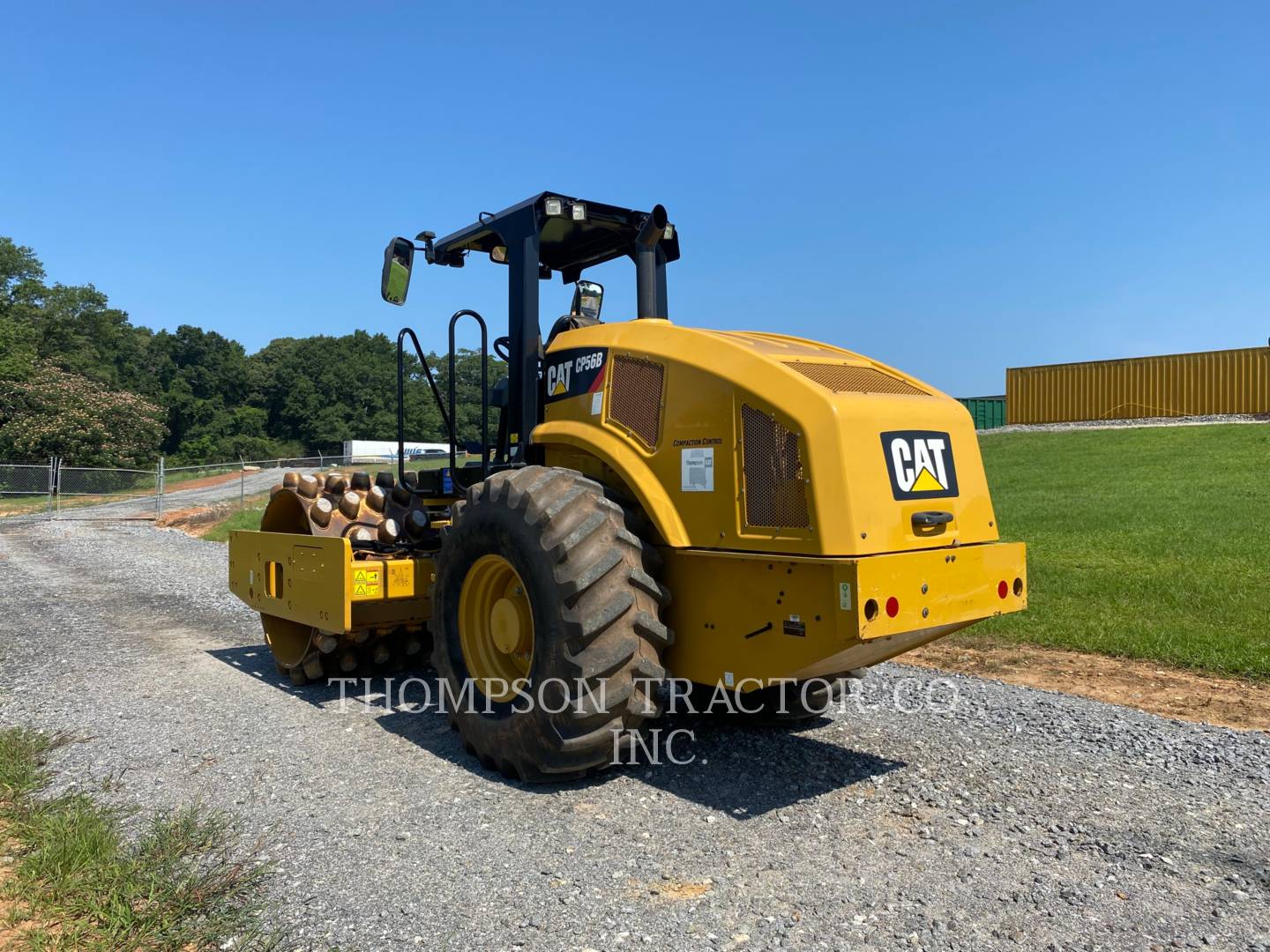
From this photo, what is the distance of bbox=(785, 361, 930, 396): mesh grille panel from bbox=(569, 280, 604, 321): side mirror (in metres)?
1.90

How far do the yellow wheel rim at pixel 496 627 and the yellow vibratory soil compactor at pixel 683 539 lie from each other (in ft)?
0.04

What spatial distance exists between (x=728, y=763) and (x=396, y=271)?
147 inches

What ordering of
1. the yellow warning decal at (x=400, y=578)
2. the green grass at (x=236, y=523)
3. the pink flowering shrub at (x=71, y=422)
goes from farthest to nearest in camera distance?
the pink flowering shrub at (x=71, y=422) < the green grass at (x=236, y=523) < the yellow warning decal at (x=400, y=578)

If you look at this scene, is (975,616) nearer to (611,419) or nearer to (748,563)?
(748,563)

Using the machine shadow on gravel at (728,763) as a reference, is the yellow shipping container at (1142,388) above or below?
above

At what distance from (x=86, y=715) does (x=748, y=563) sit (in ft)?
14.5

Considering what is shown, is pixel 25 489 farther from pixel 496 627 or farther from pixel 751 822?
pixel 751 822

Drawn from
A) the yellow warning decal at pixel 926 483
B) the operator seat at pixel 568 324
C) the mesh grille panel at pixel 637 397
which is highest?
the operator seat at pixel 568 324

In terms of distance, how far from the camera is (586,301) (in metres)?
6.11

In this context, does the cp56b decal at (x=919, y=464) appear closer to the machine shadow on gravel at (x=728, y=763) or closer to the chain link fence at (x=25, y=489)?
the machine shadow on gravel at (x=728, y=763)

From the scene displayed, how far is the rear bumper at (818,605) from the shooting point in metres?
3.90

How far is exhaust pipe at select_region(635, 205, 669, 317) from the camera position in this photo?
613 centimetres

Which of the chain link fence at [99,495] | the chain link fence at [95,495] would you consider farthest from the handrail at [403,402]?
the chain link fence at [99,495]

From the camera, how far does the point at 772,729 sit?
554 cm
